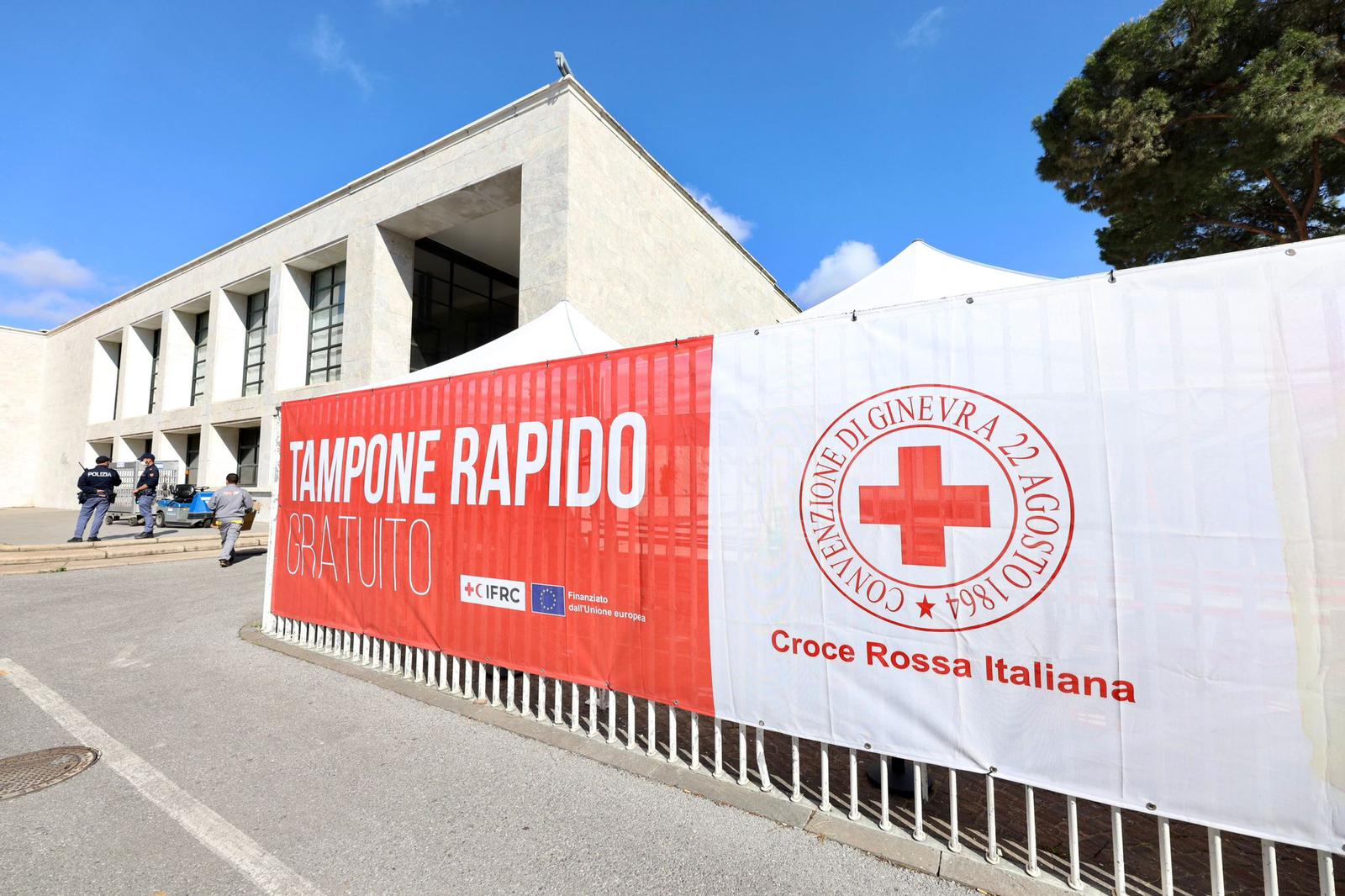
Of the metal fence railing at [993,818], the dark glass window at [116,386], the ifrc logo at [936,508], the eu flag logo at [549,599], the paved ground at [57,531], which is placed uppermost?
the dark glass window at [116,386]

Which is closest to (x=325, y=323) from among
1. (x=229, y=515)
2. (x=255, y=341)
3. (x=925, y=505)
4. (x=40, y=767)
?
(x=255, y=341)

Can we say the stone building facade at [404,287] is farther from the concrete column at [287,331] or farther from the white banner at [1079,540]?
the white banner at [1079,540]

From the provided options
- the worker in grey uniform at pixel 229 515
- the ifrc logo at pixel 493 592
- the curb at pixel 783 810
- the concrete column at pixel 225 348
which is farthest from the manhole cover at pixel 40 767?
the concrete column at pixel 225 348

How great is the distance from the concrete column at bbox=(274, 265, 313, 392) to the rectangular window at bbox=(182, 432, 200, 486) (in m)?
7.42

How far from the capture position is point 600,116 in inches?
619

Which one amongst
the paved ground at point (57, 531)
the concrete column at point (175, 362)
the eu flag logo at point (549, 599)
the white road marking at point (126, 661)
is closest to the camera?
the eu flag logo at point (549, 599)

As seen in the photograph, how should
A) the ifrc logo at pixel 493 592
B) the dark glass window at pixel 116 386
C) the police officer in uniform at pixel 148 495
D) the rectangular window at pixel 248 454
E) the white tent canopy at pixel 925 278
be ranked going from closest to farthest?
the ifrc logo at pixel 493 592 → the white tent canopy at pixel 925 278 → the police officer in uniform at pixel 148 495 → the rectangular window at pixel 248 454 → the dark glass window at pixel 116 386

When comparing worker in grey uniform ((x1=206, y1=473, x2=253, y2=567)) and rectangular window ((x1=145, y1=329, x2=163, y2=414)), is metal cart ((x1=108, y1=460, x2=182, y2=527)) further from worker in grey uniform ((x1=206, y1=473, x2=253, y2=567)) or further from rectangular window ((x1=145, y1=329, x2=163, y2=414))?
worker in grey uniform ((x1=206, y1=473, x2=253, y2=567))

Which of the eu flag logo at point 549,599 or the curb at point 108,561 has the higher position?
the eu flag logo at point 549,599

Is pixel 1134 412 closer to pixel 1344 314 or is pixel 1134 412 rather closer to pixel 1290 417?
pixel 1290 417

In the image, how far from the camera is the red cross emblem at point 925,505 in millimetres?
2777

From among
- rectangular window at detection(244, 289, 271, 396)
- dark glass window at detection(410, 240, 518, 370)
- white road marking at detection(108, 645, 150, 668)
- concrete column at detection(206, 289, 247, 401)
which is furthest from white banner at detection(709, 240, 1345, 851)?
concrete column at detection(206, 289, 247, 401)

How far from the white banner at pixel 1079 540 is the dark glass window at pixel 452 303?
20.1 m

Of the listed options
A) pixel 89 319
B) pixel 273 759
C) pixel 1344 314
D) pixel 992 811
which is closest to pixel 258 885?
pixel 273 759
